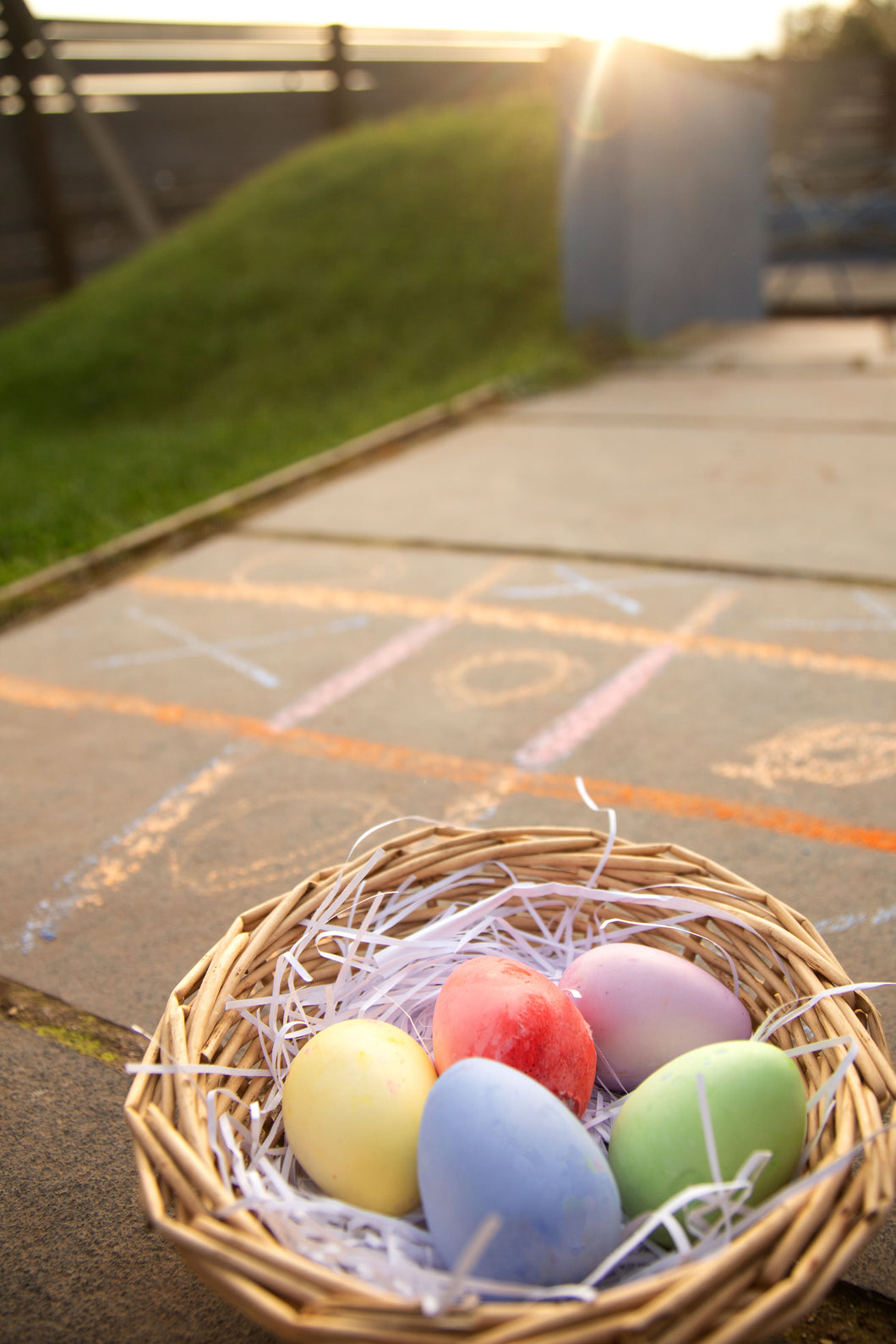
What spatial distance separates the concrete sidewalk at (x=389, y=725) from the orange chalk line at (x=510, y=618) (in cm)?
2

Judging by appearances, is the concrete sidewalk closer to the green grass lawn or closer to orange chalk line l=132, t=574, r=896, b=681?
orange chalk line l=132, t=574, r=896, b=681

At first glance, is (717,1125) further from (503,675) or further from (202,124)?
(202,124)

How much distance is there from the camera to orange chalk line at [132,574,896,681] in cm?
324

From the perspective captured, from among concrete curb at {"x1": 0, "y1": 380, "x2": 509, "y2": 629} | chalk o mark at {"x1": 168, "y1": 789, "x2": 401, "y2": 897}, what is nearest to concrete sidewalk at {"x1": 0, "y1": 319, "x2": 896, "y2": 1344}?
chalk o mark at {"x1": 168, "y1": 789, "x2": 401, "y2": 897}

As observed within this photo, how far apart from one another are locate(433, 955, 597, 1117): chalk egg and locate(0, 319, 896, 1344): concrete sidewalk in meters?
0.44

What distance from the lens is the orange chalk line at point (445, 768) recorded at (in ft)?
8.14

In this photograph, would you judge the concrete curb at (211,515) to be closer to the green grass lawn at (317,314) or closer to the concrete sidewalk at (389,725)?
the concrete sidewalk at (389,725)

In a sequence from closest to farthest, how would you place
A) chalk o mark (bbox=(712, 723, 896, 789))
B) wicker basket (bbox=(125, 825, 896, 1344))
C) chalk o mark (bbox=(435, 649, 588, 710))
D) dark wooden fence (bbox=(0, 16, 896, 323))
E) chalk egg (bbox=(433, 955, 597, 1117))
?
1. wicker basket (bbox=(125, 825, 896, 1344))
2. chalk egg (bbox=(433, 955, 597, 1117))
3. chalk o mark (bbox=(712, 723, 896, 789))
4. chalk o mark (bbox=(435, 649, 588, 710))
5. dark wooden fence (bbox=(0, 16, 896, 323))

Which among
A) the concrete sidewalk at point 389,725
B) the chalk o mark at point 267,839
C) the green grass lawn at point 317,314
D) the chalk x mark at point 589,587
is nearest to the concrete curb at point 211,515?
the concrete sidewalk at point 389,725

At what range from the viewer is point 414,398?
7.29 meters

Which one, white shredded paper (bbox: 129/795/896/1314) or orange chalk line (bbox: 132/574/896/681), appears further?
orange chalk line (bbox: 132/574/896/681)

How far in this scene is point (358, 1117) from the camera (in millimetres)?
1431

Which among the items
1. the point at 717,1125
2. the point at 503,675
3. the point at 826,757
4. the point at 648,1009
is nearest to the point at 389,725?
the point at 503,675

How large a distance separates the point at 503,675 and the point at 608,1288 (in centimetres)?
214
